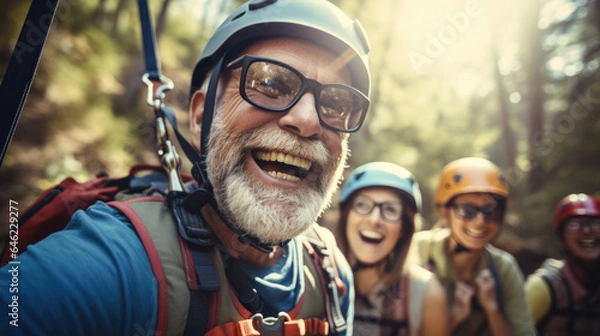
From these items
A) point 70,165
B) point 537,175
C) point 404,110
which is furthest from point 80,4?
point 537,175

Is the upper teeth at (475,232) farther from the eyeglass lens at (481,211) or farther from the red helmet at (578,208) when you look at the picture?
the red helmet at (578,208)

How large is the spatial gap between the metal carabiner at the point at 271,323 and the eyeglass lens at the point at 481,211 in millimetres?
3423

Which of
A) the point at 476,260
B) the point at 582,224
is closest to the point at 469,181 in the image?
the point at 476,260

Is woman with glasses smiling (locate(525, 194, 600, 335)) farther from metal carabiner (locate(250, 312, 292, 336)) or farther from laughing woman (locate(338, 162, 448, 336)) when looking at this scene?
metal carabiner (locate(250, 312, 292, 336))

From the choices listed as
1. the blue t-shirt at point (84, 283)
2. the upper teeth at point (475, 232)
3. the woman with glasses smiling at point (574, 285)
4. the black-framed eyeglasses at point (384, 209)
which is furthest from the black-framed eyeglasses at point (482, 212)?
the blue t-shirt at point (84, 283)

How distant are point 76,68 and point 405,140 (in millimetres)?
9556

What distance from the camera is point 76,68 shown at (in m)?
5.89

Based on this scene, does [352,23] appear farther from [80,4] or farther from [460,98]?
[460,98]

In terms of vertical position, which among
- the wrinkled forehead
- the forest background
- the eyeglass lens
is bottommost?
the eyeglass lens

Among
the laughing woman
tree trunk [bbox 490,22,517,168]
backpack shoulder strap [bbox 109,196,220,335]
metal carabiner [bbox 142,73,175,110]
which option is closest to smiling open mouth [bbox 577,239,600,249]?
the laughing woman

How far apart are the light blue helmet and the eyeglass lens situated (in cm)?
77

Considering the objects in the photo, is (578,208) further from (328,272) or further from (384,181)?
(328,272)

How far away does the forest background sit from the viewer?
221 inches

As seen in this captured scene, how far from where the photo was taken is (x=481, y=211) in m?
3.97
